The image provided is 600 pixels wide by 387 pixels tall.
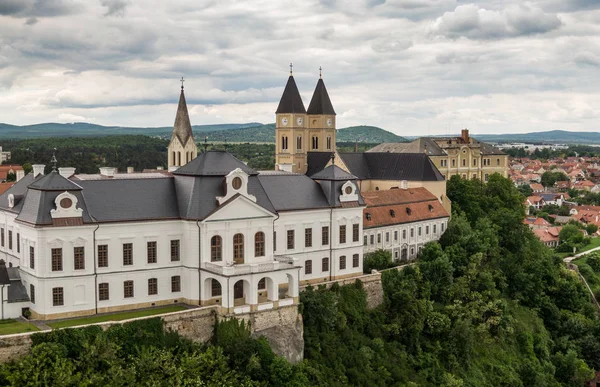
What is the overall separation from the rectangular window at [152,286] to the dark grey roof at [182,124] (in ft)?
94.1

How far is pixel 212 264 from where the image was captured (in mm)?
46375

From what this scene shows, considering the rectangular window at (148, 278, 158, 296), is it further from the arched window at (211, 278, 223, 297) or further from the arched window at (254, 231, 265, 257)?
the arched window at (254, 231, 265, 257)

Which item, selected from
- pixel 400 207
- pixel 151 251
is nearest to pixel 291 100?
pixel 400 207

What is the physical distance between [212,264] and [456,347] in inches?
786

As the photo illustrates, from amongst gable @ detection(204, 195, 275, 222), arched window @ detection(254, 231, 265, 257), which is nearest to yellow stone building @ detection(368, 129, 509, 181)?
arched window @ detection(254, 231, 265, 257)

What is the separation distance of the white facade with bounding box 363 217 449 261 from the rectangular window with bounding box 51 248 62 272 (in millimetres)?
25174

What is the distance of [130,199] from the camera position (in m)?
46.9

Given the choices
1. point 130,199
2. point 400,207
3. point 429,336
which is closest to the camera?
point 130,199

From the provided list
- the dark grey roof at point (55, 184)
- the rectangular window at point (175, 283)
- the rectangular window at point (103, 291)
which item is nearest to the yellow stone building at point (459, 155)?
the rectangular window at point (175, 283)

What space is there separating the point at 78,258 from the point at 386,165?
40.7m

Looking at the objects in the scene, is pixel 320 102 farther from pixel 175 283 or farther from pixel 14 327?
pixel 14 327

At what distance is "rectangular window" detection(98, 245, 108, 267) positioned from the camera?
147 feet

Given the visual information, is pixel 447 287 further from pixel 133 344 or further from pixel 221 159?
pixel 133 344

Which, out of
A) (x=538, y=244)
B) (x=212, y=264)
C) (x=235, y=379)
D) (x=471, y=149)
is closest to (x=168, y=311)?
(x=212, y=264)
